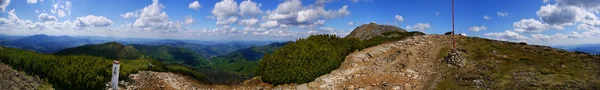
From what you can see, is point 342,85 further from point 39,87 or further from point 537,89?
point 39,87

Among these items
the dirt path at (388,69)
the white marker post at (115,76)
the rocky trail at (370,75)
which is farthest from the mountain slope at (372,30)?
the white marker post at (115,76)

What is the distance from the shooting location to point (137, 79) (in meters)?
17.7

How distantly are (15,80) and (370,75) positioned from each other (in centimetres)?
1616

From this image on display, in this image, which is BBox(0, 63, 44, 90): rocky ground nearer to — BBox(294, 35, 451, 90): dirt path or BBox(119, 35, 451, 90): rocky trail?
BBox(119, 35, 451, 90): rocky trail

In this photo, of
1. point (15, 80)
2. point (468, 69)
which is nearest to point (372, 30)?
point (468, 69)

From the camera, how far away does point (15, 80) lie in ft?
44.4

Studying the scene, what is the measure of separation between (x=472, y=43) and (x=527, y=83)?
406 inches

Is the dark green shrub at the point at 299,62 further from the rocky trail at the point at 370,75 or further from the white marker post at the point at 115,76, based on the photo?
the white marker post at the point at 115,76

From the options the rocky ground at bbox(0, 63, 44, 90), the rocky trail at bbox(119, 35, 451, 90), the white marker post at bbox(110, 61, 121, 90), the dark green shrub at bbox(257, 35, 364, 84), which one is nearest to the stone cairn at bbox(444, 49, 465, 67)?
the rocky trail at bbox(119, 35, 451, 90)

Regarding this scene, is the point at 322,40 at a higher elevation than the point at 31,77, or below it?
higher

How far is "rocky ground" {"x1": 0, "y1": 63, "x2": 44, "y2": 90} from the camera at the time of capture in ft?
42.1

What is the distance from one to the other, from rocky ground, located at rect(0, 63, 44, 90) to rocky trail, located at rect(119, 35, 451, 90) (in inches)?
153

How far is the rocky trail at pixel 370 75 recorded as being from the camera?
15.8 meters

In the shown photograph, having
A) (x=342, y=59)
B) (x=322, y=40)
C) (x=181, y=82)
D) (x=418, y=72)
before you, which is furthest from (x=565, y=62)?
(x=181, y=82)
